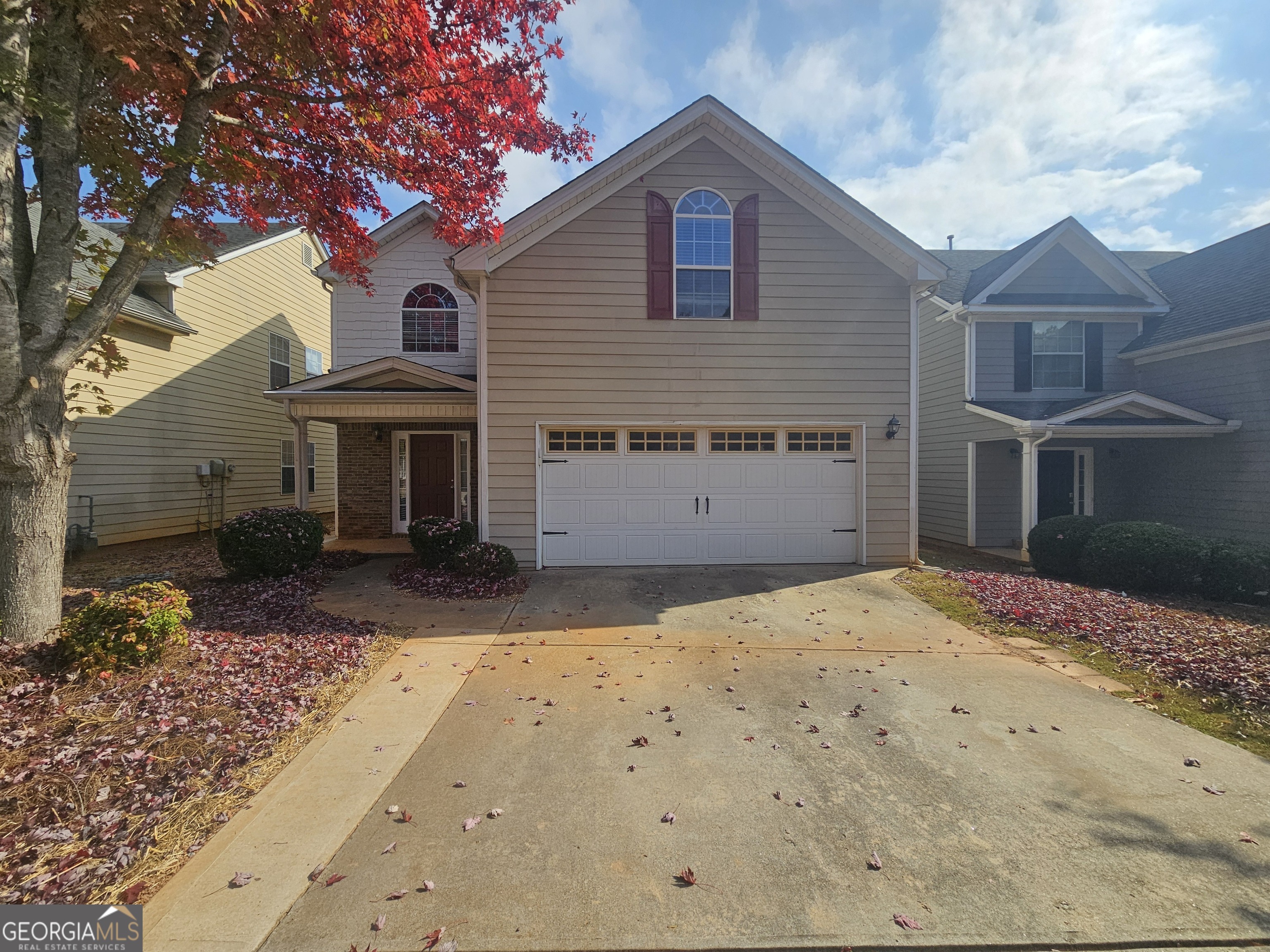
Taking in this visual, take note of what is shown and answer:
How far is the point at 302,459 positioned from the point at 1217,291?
18220mm

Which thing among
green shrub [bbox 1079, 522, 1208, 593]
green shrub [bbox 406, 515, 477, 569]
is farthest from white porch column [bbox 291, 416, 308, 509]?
green shrub [bbox 1079, 522, 1208, 593]

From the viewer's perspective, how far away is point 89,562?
9023 millimetres

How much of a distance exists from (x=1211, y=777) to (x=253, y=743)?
5.70 metres

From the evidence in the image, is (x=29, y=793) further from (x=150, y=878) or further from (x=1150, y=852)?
(x=1150, y=852)

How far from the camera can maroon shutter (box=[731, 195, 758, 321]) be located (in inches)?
346

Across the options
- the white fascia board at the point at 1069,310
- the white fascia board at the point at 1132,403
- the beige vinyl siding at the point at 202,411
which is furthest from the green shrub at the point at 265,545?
the white fascia board at the point at 1069,310

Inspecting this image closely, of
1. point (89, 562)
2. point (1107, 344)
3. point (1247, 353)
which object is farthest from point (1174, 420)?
point (89, 562)

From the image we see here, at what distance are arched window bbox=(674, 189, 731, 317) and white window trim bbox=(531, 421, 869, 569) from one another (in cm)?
176

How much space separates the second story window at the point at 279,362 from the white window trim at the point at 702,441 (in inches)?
411

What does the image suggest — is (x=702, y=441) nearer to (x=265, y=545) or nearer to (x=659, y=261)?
(x=659, y=261)

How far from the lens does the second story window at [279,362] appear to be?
15.1 metres

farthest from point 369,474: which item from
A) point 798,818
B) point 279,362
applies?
point 798,818

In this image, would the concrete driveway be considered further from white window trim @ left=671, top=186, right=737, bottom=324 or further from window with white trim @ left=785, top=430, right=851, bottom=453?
white window trim @ left=671, top=186, right=737, bottom=324

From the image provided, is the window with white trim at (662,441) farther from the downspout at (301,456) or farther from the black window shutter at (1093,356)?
the black window shutter at (1093,356)
